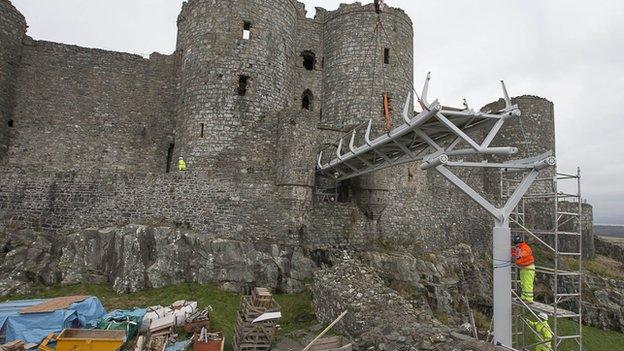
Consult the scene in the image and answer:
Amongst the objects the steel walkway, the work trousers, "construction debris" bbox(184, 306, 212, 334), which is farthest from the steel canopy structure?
"construction debris" bbox(184, 306, 212, 334)

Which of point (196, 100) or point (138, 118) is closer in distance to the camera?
point (196, 100)

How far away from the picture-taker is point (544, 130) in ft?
79.5

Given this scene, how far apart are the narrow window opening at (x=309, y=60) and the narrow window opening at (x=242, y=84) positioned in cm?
542

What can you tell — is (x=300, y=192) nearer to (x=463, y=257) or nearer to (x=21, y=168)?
(x=463, y=257)

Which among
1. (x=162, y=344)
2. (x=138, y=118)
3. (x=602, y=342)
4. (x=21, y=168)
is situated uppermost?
(x=138, y=118)

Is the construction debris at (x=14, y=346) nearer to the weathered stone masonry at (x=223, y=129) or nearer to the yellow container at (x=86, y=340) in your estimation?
the yellow container at (x=86, y=340)

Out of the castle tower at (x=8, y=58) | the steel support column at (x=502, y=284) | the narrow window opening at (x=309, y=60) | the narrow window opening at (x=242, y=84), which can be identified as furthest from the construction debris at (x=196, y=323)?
the narrow window opening at (x=309, y=60)

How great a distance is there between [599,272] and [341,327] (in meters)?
17.7

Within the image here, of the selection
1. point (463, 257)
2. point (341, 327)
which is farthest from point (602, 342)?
point (341, 327)

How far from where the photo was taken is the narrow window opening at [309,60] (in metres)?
19.8

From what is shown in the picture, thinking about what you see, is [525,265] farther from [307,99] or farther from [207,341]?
[307,99]

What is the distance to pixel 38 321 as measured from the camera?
9031 mm

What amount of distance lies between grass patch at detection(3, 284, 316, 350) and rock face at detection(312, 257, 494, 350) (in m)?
0.63

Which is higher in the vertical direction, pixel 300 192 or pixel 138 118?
pixel 138 118
